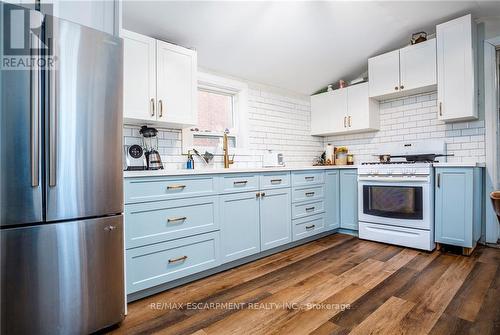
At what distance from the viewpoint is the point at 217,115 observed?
3383 mm

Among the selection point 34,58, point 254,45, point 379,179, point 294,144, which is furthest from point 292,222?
point 34,58

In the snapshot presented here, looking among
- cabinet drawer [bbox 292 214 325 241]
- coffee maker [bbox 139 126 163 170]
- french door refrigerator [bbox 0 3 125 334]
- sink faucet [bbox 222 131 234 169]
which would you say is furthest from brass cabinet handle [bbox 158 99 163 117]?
cabinet drawer [bbox 292 214 325 241]

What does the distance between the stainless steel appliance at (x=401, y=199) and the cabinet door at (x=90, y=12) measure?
297 centimetres

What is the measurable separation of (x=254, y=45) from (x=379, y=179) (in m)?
2.11

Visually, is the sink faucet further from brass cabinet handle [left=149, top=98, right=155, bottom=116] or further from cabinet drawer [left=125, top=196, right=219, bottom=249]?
brass cabinet handle [left=149, top=98, right=155, bottom=116]

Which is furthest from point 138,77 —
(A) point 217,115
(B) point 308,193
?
(B) point 308,193

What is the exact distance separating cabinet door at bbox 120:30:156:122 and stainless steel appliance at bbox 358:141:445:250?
253 cm

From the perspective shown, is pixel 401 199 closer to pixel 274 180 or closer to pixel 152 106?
pixel 274 180

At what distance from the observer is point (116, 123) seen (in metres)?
1.64

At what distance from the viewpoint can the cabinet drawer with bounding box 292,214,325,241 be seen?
10.2 ft

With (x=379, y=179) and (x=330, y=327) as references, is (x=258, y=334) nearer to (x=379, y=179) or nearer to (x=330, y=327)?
(x=330, y=327)

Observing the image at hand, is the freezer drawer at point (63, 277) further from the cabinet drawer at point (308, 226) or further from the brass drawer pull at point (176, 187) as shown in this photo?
the cabinet drawer at point (308, 226)

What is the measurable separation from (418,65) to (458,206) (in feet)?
5.47

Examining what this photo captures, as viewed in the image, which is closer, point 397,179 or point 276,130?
point 397,179
